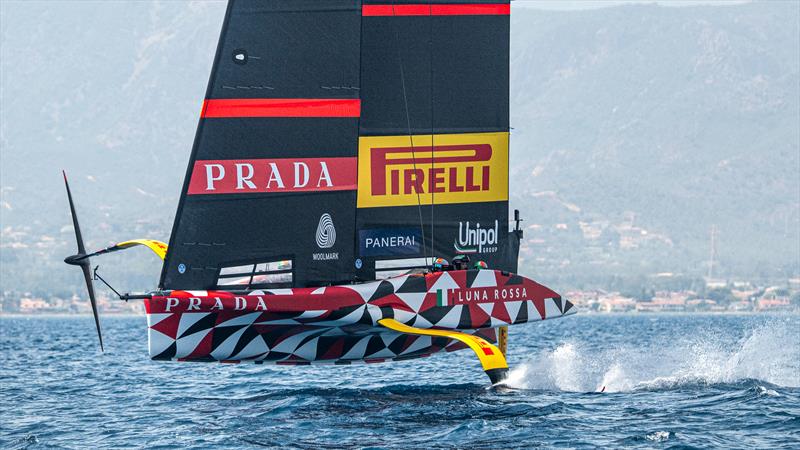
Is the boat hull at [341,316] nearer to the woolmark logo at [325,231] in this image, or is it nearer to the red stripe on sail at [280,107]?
the woolmark logo at [325,231]

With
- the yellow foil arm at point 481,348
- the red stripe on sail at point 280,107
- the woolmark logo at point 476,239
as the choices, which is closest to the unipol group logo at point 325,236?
the yellow foil arm at point 481,348

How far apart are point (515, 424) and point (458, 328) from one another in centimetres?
367

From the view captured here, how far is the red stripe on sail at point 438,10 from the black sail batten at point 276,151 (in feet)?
3.64

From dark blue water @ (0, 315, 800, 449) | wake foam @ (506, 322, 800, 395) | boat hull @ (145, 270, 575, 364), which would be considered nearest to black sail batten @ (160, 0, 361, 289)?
boat hull @ (145, 270, 575, 364)

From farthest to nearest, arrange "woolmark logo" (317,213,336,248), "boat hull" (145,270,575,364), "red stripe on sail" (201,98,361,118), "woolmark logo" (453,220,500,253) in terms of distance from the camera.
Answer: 1. "woolmark logo" (453,220,500,253)
2. "woolmark logo" (317,213,336,248)
3. "red stripe on sail" (201,98,361,118)
4. "boat hull" (145,270,575,364)

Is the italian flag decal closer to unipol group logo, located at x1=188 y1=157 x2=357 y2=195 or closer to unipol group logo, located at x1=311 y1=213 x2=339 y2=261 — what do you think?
unipol group logo, located at x1=311 y1=213 x2=339 y2=261

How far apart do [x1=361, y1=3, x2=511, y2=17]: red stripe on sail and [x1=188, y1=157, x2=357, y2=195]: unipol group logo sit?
105 inches

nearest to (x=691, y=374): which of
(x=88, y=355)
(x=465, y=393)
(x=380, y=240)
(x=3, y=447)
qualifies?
(x=465, y=393)

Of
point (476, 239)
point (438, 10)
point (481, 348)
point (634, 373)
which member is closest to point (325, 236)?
point (481, 348)

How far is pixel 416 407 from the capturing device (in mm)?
17156

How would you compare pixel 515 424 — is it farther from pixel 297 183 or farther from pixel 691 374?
pixel 691 374

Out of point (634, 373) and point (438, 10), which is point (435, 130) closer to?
point (438, 10)

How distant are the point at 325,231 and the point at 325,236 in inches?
3.0

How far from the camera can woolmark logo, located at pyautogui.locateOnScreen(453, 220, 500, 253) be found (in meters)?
20.2
